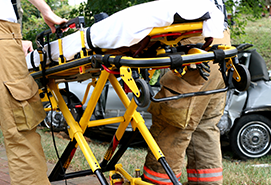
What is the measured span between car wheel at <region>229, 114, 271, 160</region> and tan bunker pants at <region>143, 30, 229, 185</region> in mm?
2385

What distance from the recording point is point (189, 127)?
256cm

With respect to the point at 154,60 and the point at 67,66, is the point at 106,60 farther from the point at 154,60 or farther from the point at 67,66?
the point at 67,66

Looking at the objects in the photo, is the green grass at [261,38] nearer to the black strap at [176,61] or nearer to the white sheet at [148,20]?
the white sheet at [148,20]

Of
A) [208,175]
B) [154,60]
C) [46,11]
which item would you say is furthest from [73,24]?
[208,175]

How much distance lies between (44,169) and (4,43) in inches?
39.5

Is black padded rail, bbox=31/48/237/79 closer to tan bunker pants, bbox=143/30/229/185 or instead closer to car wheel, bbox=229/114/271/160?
tan bunker pants, bbox=143/30/229/185

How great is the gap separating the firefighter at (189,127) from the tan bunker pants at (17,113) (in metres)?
0.96

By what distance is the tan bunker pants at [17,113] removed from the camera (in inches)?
88.7

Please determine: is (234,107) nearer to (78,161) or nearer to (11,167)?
(78,161)

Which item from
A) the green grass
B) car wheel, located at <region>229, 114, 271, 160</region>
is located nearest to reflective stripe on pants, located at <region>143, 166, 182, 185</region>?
car wheel, located at <region>229, 114, 271, 160</region>

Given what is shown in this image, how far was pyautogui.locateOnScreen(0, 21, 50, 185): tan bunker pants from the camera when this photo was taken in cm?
225

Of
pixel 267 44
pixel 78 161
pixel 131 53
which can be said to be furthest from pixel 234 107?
pixel 267 44

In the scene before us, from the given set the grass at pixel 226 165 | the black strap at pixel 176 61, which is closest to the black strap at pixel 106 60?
the black strap at pixel 176 61

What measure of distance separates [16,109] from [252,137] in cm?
409
